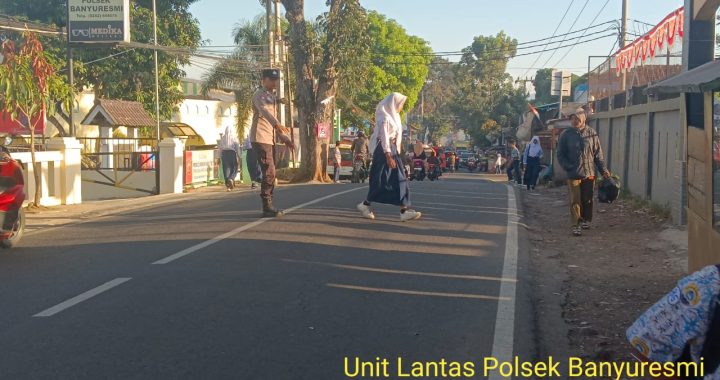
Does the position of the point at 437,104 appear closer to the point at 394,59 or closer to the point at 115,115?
the point at 394,59

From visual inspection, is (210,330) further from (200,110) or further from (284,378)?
(200,110)

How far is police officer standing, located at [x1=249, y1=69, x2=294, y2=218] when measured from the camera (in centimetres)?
1048

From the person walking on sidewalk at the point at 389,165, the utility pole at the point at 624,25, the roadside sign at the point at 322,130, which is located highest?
the utility pole at the point at 624,25

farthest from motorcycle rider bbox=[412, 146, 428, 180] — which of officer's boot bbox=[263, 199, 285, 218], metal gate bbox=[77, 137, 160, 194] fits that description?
officer's boot bbox=[263, 199, 285, 218]

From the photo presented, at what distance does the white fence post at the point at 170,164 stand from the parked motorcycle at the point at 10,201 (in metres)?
12.3

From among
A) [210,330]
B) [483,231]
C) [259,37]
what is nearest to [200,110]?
[259,37]

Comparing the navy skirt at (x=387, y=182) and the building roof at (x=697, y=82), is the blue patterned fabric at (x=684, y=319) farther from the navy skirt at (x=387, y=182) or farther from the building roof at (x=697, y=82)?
the navy skirt at (x=387, y=182)

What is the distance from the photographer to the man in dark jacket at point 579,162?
1120 cm

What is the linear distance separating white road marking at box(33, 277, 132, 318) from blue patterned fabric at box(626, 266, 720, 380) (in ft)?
13.7

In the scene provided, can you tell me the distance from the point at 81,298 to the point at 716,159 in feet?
17.0

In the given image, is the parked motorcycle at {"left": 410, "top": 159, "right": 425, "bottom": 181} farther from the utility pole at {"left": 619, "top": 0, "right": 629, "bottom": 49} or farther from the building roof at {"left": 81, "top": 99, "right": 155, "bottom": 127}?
the building roof at {"left": 81, "top": 99, "right": 155, "bottom": 127}

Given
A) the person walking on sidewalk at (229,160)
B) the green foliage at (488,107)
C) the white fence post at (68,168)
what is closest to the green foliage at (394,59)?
the green foliage at (488,107)

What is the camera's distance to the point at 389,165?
10.7m

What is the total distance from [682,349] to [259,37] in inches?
1722
